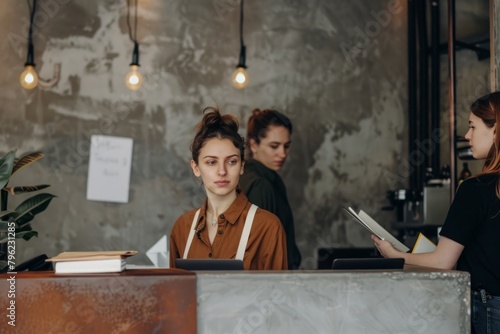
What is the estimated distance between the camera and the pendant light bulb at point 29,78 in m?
4.96

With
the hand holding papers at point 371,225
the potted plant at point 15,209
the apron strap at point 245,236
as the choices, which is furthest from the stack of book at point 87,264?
the hand holding papers at point 371,225

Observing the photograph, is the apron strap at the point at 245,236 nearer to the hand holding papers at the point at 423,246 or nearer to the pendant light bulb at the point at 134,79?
the hand holding papers at the point at 423,246

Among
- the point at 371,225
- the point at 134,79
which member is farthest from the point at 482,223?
the point at 134,79

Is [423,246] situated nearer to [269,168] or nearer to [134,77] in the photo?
[269,168]

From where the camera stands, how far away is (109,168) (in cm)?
541

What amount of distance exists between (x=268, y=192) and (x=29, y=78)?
7.35ft

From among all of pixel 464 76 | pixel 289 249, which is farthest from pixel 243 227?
pixel 464 76

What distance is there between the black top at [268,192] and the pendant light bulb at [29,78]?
6.49ft

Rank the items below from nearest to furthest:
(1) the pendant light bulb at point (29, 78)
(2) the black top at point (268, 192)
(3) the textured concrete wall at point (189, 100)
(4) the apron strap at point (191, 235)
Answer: (4) the apron strap at point (191, 235), (2) the black top at point (268, 192), (1) the pendant light bulb at point (29, 78), (3) the textured concrete wall at point (189, 100)

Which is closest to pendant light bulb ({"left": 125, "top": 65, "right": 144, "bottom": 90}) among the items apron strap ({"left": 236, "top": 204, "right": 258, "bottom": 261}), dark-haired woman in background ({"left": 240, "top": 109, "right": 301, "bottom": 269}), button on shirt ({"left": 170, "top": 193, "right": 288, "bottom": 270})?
dark-haired woman in background ({"left": 240, "top": 109, "right": 301, "bottom": 269})

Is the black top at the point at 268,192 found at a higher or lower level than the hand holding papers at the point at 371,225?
higher

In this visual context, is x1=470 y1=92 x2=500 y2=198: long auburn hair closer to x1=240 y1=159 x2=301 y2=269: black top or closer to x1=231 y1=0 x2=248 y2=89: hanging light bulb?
x1=240 y1=159 x2=301 y2=269: black top

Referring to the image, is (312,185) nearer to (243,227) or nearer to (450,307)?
(243,227)

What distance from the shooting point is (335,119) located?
602 centimetres
